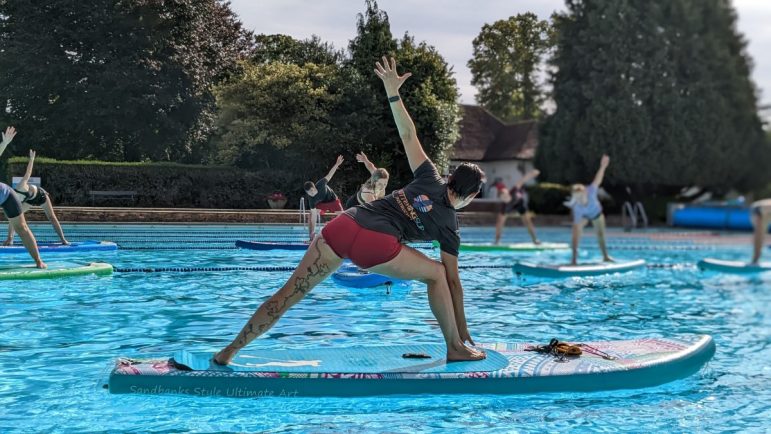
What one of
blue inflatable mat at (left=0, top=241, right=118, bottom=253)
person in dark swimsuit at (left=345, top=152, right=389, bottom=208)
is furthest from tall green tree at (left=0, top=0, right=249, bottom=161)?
person in dark swimsuit at (left=345, top=152, right=389, bottom=208)

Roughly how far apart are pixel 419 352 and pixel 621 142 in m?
24.3

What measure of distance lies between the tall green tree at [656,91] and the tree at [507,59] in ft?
39.9

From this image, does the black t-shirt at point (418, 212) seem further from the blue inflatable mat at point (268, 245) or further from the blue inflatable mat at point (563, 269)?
the blue inflatable mat at point (563, 269)

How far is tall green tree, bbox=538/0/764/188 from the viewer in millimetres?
28266

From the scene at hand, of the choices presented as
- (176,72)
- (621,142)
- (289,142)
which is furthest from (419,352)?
(621,142)

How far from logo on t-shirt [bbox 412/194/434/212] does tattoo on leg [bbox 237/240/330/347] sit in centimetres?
65

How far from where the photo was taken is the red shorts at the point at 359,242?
4.91 m

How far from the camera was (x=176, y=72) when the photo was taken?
11312 millimetres

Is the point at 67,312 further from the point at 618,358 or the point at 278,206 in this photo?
the point at 618,358

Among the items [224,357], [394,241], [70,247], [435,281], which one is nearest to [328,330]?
[224,357]

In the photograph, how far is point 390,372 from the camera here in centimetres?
496

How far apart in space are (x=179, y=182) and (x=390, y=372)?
7.20 meters

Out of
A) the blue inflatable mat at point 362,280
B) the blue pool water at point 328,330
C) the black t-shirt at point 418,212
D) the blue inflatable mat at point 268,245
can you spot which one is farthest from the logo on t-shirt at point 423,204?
the blue inflatable mat at point 268,245

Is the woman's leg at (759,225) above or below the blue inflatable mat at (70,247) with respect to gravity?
above
